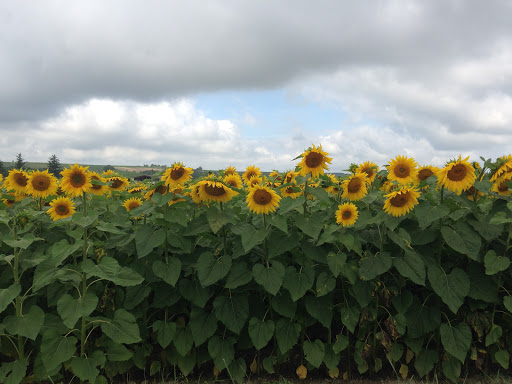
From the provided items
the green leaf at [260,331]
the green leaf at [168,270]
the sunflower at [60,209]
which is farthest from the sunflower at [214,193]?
the sunflower at [60,209]

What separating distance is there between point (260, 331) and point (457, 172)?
8.65 feet

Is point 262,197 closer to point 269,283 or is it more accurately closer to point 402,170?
point 269,283

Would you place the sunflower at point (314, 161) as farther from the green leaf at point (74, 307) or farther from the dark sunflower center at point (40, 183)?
the dark sunflower center at point (40, 183)

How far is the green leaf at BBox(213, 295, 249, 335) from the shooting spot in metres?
4.04

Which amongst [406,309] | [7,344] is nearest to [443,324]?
[406,309]

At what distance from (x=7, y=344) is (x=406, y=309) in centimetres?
432

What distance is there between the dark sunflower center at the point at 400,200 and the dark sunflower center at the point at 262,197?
4.16 feet

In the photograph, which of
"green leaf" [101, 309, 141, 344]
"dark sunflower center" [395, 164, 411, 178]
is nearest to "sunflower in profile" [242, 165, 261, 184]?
"dark sunflower center" [395, 164, 411, 178]

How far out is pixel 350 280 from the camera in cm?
395

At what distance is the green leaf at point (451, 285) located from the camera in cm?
404

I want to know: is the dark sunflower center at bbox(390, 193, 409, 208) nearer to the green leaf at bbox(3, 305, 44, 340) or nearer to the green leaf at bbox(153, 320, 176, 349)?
the green leaf at bbox(153, 320, 176, 349)

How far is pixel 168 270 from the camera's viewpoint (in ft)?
12.9

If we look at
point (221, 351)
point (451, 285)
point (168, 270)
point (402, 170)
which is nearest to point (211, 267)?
point (168, 270)

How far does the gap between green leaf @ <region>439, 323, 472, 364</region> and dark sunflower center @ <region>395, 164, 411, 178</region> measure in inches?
68.5
